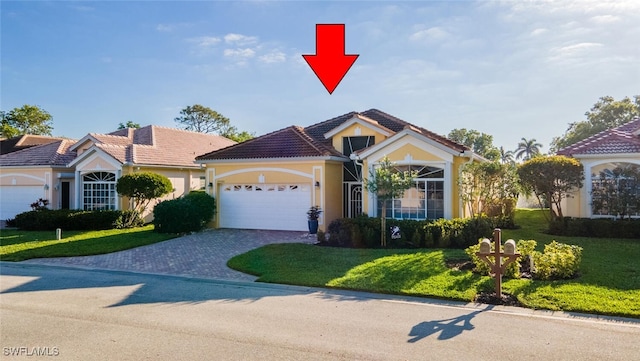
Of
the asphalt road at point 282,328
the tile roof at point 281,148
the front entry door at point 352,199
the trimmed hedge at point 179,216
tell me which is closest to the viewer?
the asphalt road at point 282,328

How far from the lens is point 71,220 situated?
20859mm

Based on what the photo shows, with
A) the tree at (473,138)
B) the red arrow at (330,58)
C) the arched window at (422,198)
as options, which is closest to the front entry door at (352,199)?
the arched window at (422,198)

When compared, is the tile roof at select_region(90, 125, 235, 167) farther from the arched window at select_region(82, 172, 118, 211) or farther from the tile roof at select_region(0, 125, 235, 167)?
the arched window at select_region(82, 172, 118, 211)

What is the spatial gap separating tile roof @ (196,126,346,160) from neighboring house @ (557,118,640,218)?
966 centimetres

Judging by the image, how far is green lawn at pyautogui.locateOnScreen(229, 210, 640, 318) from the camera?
8398mm

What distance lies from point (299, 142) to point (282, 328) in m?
13.5

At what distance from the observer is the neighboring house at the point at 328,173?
17.0 metres

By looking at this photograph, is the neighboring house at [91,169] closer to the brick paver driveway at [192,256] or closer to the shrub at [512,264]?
the brick paver driveway at [192,256]

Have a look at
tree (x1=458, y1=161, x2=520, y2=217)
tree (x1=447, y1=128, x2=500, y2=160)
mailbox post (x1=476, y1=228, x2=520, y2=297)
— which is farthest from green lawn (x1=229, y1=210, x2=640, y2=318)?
tree (x1=447, y1=128, x2=500, y2=160)

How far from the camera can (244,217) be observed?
20109 millimetres

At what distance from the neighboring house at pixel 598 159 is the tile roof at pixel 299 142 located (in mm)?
5452

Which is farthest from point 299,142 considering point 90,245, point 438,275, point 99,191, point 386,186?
point 99,191

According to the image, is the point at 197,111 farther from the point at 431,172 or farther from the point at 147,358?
the point at 147,358

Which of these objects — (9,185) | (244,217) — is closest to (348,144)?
(244,217)
